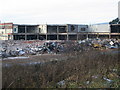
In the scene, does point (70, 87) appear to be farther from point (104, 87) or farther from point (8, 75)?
point (8, 75)

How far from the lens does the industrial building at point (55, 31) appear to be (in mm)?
61250

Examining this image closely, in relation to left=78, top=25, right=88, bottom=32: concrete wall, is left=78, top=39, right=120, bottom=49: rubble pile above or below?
below


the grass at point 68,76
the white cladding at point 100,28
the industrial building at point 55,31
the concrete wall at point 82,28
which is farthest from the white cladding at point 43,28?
the grass at point 68,76

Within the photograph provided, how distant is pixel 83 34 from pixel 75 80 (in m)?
52.8

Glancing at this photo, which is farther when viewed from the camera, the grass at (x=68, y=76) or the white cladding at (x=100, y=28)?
the white cladding at (x=100, y=28)

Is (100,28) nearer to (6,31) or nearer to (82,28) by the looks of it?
(82,28)

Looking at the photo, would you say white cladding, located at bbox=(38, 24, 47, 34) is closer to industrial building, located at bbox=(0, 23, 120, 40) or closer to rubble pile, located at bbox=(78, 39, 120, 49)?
industrial building, located at bbox=(0, 23, 120, 40)

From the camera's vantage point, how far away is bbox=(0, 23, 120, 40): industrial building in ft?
201

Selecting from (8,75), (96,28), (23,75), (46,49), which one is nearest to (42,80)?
(23,75)

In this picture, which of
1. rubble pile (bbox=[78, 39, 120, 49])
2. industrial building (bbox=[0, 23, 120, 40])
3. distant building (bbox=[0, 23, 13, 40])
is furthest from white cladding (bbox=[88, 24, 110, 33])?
rubble pile (bbox=[78, 39, 120, 49])

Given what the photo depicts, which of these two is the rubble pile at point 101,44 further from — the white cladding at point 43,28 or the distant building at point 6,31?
the distant building at point 6,31

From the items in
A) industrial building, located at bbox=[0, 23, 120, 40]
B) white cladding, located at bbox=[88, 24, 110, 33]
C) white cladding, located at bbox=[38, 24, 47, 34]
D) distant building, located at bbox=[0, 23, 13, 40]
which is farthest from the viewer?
white cladding, located at bbox=[88, 24, 110, 33]

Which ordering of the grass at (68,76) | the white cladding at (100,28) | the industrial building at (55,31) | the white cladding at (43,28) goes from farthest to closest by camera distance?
the white cladding at (100,28)
the white cladding at (43,28)
the industrial building at (55,31)
the grass at (68,76)

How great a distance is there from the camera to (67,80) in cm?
890
